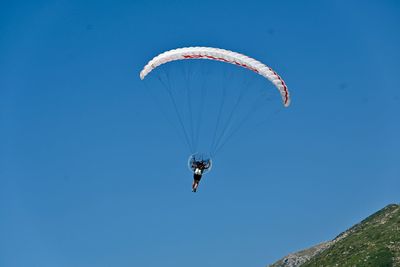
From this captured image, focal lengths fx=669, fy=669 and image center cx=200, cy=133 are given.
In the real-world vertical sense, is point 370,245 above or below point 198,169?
above

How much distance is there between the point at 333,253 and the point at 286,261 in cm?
4463

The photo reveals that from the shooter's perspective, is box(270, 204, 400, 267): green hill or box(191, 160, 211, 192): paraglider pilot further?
box(270, 204, 400, 267): green hill

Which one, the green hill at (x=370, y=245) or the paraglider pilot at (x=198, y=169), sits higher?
the green hill at (x=370, y=245)

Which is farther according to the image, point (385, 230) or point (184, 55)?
point (385, 230)

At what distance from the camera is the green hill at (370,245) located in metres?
124

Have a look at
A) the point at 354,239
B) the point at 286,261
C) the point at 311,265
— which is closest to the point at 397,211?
the point at 354,239

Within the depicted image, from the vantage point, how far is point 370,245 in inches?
5266

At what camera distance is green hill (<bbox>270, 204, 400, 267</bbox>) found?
4894 inches

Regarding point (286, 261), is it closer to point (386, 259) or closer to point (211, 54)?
point (386, 259)

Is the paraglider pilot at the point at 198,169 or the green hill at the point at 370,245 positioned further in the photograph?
the green hill at the point at 370,245

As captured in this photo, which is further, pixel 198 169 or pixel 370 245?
pixel 370 245

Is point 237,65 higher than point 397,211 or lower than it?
lower

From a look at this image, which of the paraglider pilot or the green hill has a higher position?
the green hill

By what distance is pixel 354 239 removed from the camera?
14675cm
